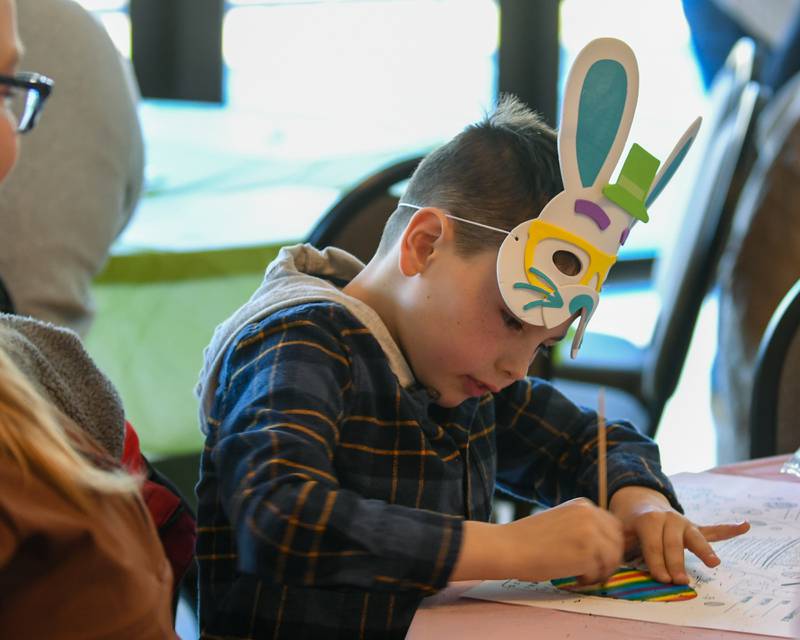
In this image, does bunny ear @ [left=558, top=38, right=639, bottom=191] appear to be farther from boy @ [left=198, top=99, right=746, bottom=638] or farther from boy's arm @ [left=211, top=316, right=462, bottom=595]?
boy's arm @ [left=211, top=316, right=462, bottom=595]

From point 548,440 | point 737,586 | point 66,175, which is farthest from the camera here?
point 66,175

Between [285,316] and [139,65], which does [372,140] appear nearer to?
[139,65]

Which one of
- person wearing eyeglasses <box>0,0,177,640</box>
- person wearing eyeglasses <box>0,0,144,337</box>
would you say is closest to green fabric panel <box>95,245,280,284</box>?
person wearing eyeglasses <box>0,0,144,337</box>

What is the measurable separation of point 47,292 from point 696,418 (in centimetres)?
229

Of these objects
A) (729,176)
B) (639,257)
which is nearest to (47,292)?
(729,176)

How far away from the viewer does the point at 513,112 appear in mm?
1120

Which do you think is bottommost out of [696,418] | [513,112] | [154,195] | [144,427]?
[696,418]

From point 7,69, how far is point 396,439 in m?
0.48

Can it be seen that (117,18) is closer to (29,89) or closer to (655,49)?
(655,49)

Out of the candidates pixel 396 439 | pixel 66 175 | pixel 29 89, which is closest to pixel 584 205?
pixel 396 439

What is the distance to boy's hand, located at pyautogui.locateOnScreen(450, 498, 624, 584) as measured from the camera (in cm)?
84

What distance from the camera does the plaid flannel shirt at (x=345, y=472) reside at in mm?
818

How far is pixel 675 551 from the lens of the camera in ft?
3.06

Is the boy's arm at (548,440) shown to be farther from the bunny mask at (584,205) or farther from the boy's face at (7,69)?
the boy's face at (7,69)
